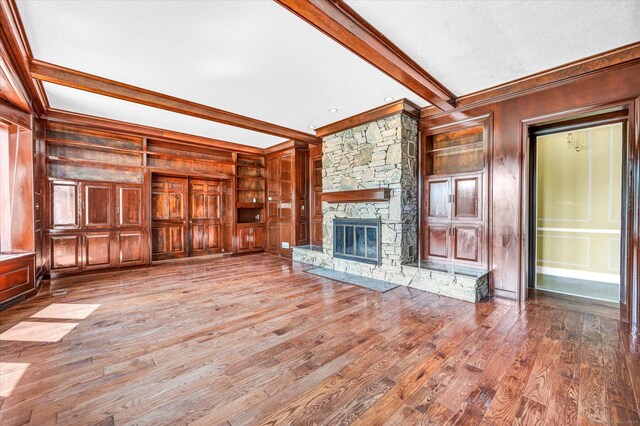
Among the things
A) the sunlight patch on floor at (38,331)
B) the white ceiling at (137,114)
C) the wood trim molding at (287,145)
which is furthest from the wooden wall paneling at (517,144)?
the sunlight patch on floor at (38,331)

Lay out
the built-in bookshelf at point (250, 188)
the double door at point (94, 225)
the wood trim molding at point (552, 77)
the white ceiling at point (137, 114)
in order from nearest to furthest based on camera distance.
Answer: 1. the wood trim molding at point (552, 77)
2. the white ceiling at point (137, 114)
3. the double door at point (94, 225)
4. the built-in bookshelf at point (250, 188)

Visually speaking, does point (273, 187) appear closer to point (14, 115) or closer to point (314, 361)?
point (14, 115)

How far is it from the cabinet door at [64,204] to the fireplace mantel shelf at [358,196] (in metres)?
Result: 4.59

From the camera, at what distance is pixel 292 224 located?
22.4 feet

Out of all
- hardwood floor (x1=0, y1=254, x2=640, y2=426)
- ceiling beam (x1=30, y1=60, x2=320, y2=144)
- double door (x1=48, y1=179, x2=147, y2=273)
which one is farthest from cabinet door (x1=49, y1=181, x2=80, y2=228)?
ceiling beam (x1=30, y1=60, x2=320, y2=144)

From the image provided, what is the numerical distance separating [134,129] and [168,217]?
6.62 feet

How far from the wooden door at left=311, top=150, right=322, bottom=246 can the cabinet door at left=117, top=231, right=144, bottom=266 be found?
12.2 feet

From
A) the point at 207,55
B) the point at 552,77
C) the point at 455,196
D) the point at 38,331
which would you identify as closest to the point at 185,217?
the point at 38,331

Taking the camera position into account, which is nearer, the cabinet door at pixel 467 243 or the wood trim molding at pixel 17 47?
the wood trim molding at pixel 17 47

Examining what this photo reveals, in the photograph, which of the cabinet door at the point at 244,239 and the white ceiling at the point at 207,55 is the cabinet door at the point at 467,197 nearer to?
the white ceiling at the point at 207,55

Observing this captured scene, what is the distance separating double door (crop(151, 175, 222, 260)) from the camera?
6316 millimetres

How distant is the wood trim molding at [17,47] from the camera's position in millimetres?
2258

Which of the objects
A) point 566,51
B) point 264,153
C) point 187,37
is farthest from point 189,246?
point 566,51

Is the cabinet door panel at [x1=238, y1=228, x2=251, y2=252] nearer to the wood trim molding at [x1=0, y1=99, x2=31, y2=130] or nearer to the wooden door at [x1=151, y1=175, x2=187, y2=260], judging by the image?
the wooden door at [x1=151, y1=175, x2=187, y2=260]
